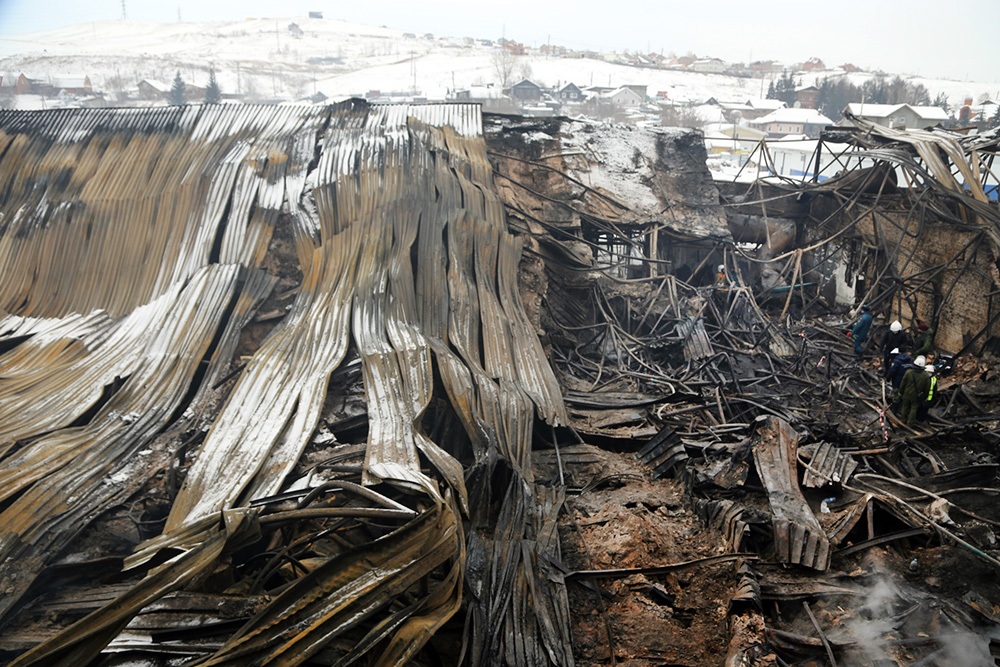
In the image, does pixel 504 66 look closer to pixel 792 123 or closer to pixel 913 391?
pixel 792 123

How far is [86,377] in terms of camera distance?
6.79 metres

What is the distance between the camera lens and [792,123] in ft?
150

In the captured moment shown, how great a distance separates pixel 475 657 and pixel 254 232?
304 inches

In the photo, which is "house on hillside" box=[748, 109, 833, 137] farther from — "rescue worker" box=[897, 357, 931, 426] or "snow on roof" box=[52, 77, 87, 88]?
"snow on roof" box=[52, 77, 87, 88]

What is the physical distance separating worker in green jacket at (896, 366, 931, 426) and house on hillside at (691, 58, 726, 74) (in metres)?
91.4

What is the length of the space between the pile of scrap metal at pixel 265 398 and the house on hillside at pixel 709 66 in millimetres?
90403

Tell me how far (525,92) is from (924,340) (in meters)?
50.8

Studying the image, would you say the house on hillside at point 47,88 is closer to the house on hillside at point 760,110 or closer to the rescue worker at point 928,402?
the house on hillside at point 760,110

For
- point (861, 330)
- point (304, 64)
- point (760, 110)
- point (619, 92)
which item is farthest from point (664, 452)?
point (304, 64)

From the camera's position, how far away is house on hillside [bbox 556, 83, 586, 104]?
59191mm

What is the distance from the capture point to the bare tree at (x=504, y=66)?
6838 cm

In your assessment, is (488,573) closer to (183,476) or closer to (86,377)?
(183,476)

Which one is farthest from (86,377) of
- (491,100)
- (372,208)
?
(491,100)

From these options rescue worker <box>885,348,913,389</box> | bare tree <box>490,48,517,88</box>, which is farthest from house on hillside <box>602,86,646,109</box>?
rescue worker <box>885,348,913,389</box>
